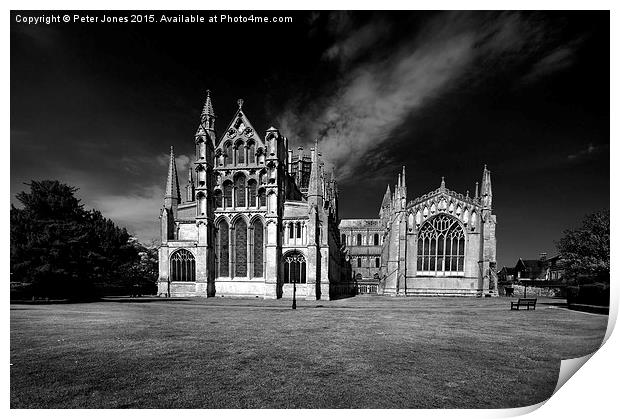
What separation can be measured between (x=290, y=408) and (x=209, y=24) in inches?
334

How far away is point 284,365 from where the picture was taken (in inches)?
260

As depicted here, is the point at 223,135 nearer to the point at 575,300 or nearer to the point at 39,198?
the point at 39,198

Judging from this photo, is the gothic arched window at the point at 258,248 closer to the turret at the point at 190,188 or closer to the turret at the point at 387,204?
the turret at the point at 190,188

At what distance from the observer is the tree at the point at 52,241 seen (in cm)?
1053

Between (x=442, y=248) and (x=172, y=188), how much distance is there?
28.7 metres

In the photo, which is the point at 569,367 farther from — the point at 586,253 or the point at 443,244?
the point at 443,244

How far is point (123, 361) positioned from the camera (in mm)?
6707

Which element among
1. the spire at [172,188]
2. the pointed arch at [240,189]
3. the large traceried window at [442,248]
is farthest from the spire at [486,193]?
the spire at [172,188]

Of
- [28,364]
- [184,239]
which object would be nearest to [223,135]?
[184,239]

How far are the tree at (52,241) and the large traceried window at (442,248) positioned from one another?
2984 cm

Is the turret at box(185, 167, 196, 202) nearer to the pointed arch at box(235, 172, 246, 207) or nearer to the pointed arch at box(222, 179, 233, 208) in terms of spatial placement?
the pointed arch at box(222, 179, 233, 208)

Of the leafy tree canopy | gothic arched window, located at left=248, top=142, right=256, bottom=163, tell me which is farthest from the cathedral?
the leafy tree canopy

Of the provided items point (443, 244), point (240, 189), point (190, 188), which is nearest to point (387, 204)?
point (443, 244)
